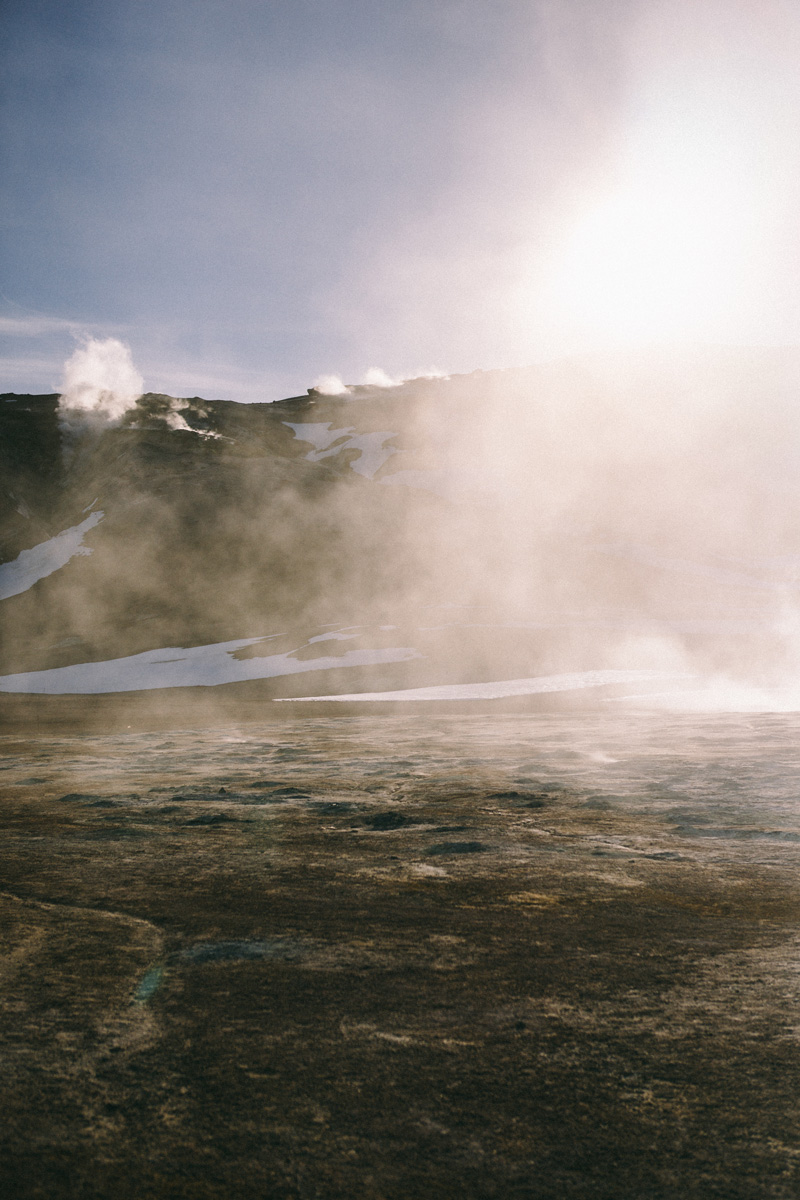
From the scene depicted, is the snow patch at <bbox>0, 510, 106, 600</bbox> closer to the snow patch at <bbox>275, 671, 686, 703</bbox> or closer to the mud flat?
the snow patch at <bbox>275, 671, 686, 703</bbox>

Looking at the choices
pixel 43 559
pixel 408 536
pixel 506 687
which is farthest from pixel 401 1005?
pixel 43 559

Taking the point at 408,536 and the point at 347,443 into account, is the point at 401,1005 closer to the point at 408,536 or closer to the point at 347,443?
the point at 408,536

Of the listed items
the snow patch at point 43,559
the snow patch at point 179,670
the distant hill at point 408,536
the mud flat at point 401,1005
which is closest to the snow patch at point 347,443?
the distant hill at point 408,536

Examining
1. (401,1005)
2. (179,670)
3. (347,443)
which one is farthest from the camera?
(347,443)

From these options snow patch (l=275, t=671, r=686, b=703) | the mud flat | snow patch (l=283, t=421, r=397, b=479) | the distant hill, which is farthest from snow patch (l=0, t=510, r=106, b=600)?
the mud flat

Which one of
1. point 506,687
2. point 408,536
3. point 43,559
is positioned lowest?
point 506,687

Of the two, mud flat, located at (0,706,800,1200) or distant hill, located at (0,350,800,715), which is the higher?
distant hill, located at (0,350,800,715)

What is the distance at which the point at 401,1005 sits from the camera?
143 inches

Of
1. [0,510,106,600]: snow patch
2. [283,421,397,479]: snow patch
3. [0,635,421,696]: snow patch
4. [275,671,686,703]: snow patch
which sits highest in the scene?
[283,421,397,479]: snow patch

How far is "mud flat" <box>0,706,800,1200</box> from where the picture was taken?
100 inches

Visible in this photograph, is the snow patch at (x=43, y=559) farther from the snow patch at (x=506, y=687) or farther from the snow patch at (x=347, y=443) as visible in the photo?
the snow patch at (x=506, y=687)

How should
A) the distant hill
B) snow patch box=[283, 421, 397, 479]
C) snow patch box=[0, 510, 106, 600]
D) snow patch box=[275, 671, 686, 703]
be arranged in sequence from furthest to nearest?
1. snow patch box=[283, 421, 397, 479]
2. snow patch box=[0, 510, 106, 600]
3. the distant hill
4. snow patch box=[275, 671, 686, 703]

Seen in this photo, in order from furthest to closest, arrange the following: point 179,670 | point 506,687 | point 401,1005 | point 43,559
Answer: point 43,559, point 179,670, point 506,687, point 401,1005

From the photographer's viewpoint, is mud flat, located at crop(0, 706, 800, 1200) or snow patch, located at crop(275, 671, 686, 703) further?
snow patch, located at crop(275, 671, 686, 703)
